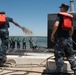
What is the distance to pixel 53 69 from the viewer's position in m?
6.14

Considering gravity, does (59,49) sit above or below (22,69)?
above

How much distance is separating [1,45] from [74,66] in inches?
85.6

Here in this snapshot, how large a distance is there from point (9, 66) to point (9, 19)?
50.4 inches

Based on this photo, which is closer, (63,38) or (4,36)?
(63,38)

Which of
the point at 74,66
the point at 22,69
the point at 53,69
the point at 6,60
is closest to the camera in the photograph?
the point at 74,66

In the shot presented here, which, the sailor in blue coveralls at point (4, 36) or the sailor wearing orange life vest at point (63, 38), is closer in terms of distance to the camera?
the sailor wearing orange life vest at point (63, 38)

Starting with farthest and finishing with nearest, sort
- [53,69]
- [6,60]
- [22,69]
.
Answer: [6,60], [22,69], [53,69]

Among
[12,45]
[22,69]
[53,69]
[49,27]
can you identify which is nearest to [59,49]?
[53,69]

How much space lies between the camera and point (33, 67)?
7027 millimetres

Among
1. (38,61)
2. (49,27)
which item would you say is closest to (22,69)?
(38,61)

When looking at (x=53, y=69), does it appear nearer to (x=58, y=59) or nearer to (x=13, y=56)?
(x=58, y=59)

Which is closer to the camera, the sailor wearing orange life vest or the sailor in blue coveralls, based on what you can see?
the sailor wearing orange life vest

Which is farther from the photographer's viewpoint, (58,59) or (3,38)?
(3,38)

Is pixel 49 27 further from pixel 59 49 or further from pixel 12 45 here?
pixel 12 45
